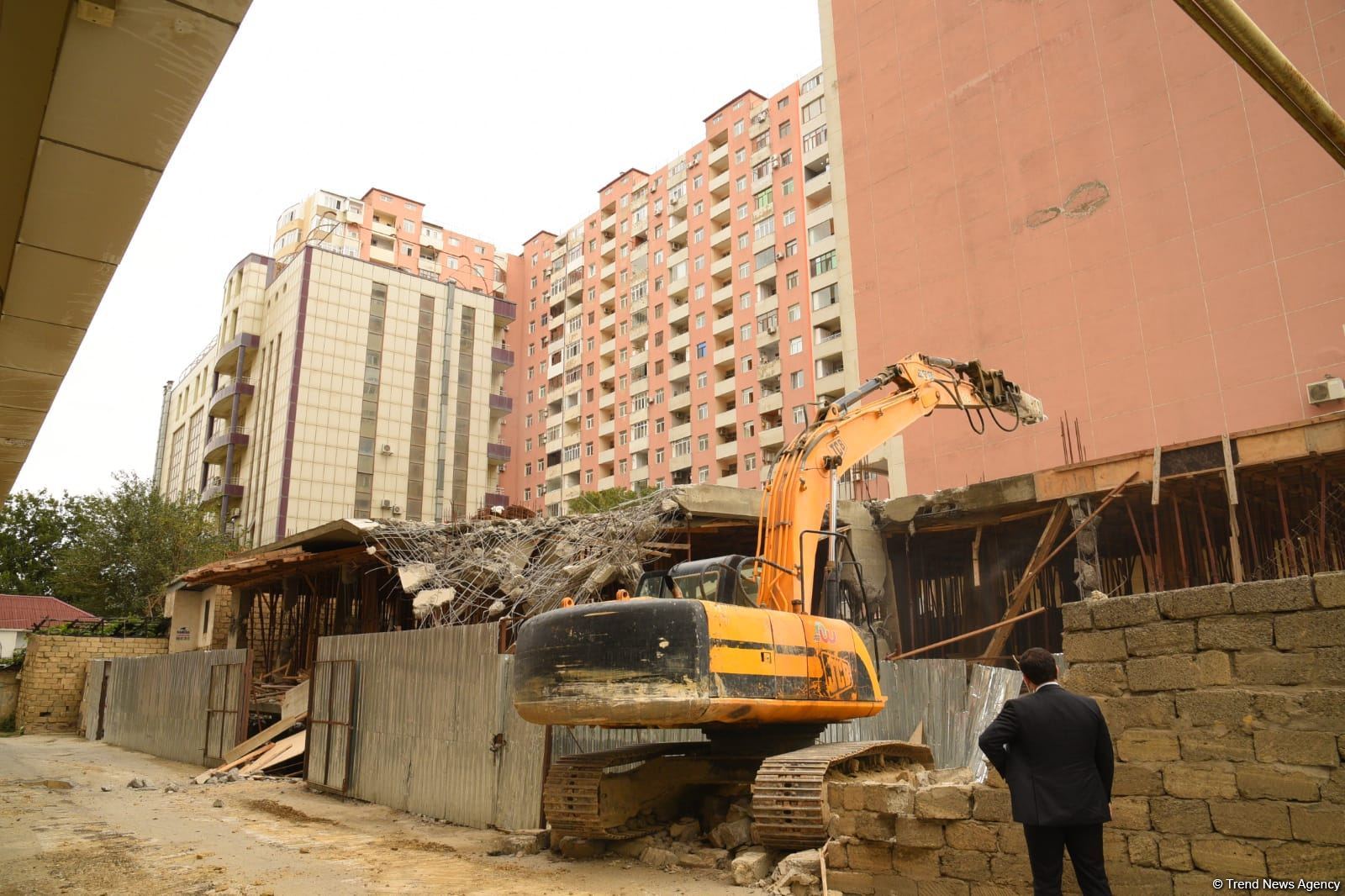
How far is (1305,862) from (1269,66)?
4.19m

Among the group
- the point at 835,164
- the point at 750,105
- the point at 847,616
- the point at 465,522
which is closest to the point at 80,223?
the point at 847,616

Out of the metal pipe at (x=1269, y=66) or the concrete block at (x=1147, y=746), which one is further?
the concrete block at (x=1147, y=746)

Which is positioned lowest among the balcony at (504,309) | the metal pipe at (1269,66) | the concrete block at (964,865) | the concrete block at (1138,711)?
the concrete block at (964,865)

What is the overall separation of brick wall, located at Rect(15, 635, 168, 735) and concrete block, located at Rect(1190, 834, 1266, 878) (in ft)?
105

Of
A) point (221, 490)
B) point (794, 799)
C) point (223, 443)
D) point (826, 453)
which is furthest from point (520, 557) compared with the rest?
point (223, 443)

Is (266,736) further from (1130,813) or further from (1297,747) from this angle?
(1297,747)

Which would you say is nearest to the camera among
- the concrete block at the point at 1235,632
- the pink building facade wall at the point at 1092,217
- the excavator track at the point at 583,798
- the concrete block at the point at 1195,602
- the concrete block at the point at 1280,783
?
the concrete block at the point at 1280,783

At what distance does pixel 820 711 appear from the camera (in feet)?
27.4

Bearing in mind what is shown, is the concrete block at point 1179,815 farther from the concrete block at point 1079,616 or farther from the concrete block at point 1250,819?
the concrete block at point 1079,616

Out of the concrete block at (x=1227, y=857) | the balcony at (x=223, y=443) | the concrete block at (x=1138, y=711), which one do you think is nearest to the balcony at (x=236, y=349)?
the balcony at (x=223, y=443)

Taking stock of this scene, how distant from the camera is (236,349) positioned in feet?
180

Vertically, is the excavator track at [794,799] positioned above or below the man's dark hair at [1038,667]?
below

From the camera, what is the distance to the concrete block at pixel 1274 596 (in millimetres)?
5148

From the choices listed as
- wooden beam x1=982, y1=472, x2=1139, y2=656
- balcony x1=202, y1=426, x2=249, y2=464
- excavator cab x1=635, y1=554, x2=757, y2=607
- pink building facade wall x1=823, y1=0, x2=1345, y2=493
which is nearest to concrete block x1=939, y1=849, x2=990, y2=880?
excavator cab x1=635, y1=554, x2=757, y2=607
